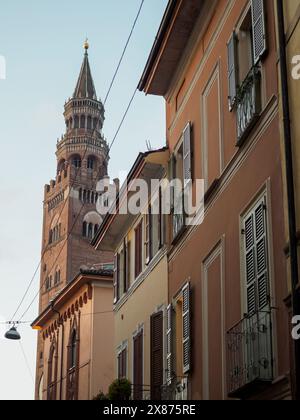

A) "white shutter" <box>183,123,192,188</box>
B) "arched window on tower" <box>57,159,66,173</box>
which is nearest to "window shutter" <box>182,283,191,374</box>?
"white shutter" <box>183,123,192,188</box>

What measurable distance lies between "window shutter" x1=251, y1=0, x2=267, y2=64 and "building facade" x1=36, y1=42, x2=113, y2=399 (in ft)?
277

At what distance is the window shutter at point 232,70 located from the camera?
1347cm

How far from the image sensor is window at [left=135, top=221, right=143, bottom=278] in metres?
21.1

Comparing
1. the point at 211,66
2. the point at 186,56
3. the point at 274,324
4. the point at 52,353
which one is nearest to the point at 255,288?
the point at 274,324

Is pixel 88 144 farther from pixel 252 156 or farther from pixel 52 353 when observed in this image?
pixel 252 156

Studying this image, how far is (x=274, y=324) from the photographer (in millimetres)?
10883

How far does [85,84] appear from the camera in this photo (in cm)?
12675

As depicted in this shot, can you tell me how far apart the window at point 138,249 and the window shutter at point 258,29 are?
906 centimetres

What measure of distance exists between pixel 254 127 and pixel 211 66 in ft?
10.9

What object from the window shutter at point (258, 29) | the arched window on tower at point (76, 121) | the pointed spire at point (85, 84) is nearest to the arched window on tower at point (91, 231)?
the arched window on tower at point (76, 121)

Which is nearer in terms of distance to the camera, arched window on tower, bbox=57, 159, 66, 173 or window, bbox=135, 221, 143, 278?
window, bbox=135, 221, 143, 278

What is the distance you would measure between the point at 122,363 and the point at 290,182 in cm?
1199

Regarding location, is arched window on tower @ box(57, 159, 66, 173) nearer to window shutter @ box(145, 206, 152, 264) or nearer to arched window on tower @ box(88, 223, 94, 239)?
arched window on tower @ box(88, 223, 94, 239)

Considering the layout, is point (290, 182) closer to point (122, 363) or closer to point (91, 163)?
point (122, 363)
